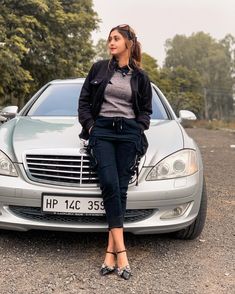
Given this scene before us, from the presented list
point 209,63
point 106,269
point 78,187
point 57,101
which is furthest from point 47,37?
point 209,63

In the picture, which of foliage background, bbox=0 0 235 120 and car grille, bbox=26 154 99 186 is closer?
car grille, bbox=26 154 99 186

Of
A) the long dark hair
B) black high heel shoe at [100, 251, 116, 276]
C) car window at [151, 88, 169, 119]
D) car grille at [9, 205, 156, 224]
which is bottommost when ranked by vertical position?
black high heel shoe at [100, 251, 116, 276]

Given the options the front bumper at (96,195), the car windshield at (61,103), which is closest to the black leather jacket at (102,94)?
the front bumper at (96,195)

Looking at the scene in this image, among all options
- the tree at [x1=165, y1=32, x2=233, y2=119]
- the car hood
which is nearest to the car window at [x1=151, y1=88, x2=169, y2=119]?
the car hood

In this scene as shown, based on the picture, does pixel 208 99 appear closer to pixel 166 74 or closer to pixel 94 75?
pixel 166 74

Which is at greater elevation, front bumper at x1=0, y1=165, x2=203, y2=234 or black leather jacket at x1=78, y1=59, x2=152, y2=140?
black leather jacket at x1=78, y1=59, x2=152, y2=140

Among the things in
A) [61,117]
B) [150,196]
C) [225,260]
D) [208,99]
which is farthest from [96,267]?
[208,99]

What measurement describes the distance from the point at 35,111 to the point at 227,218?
2.20 metres

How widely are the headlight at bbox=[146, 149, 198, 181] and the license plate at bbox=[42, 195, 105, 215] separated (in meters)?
0.43

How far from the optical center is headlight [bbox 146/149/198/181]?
318 cm

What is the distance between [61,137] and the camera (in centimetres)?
337

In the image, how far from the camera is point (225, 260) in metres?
3.30

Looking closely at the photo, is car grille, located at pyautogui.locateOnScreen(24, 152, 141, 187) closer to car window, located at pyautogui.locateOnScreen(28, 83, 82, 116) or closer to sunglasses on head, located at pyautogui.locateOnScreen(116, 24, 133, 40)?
sunglasses on head, located at pyautogui.locateOnScreen(116, 24, 133, 40)

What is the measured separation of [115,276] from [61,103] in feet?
6.95
